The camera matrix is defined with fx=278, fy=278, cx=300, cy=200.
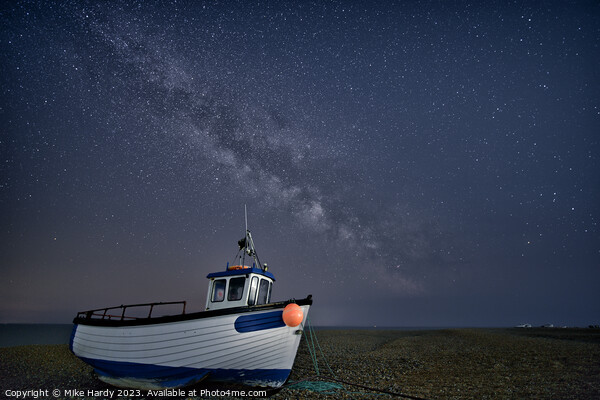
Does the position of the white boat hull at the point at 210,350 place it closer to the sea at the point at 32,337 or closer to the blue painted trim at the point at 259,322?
the blue painted trim at the point at 259,322

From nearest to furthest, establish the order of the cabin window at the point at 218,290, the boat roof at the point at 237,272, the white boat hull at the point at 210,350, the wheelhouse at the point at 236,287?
the white boat hull at the point at 210,350 < the wheelhouse at the point at 236,287 < the boat roof at the point at 237,272 < the cabin window at the point at 218,290

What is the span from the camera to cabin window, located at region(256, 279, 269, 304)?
1139 cm

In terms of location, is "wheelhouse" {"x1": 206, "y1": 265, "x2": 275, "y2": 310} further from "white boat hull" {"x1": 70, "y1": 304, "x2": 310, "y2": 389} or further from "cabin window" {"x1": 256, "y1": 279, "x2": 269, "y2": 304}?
"white boat hull" {"x1": 70, "y1": 304, "x2": 310, "y2": 389}

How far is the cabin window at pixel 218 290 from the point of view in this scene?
11.2 m

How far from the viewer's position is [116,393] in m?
10.4

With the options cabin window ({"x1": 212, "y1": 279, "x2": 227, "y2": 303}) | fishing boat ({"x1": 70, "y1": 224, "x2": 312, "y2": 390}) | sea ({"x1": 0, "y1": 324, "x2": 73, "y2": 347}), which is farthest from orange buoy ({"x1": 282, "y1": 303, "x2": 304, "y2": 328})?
sea ({"x1": 0, "y1": 324, "x2": 73, "y2": 347})

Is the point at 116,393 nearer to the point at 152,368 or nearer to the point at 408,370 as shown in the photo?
the point at 152,368

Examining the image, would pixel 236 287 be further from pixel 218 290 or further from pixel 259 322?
pixel 259 322

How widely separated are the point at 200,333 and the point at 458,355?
1617cm

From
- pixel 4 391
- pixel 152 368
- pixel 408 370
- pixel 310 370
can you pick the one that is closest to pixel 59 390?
pixel 4 391

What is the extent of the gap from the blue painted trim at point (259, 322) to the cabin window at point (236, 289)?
1.80 meters

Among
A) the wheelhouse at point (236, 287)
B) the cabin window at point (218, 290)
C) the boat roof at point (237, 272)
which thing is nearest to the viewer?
the wheelhouse at point (236, 287)

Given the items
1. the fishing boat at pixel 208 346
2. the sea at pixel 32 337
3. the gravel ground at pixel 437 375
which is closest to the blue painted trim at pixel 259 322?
the fishing boat at pixel 208 346

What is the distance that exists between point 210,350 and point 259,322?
69.9 inches
